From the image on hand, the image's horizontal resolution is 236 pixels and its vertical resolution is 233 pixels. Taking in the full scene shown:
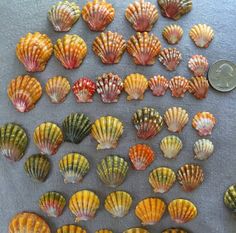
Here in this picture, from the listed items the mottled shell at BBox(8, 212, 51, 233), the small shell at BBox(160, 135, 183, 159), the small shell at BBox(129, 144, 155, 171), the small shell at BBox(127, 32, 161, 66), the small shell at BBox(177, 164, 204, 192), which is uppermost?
the small shell at BBox(127, 32, 161, 66)

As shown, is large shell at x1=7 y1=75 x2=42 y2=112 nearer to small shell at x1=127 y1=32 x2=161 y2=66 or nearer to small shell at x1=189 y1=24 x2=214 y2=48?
small shell at x1=127 y1=32 x2=161 y2=66

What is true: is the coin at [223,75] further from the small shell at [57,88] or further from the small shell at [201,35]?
the small shell at [57,88]

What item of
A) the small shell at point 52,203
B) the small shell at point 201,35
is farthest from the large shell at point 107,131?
the small shell at point 201,35

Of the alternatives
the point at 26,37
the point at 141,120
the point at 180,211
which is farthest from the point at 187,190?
the point at 26,37

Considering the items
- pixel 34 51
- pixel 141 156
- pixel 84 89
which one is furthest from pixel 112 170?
pixel 34 51

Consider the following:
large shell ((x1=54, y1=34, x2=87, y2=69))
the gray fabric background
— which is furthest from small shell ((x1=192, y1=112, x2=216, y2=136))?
large shell ((x1=54, y1=34, x2=87, y2=69))

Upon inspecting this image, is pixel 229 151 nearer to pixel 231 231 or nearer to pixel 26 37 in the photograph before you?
pixel 231 231

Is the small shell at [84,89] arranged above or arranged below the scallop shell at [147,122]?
above
